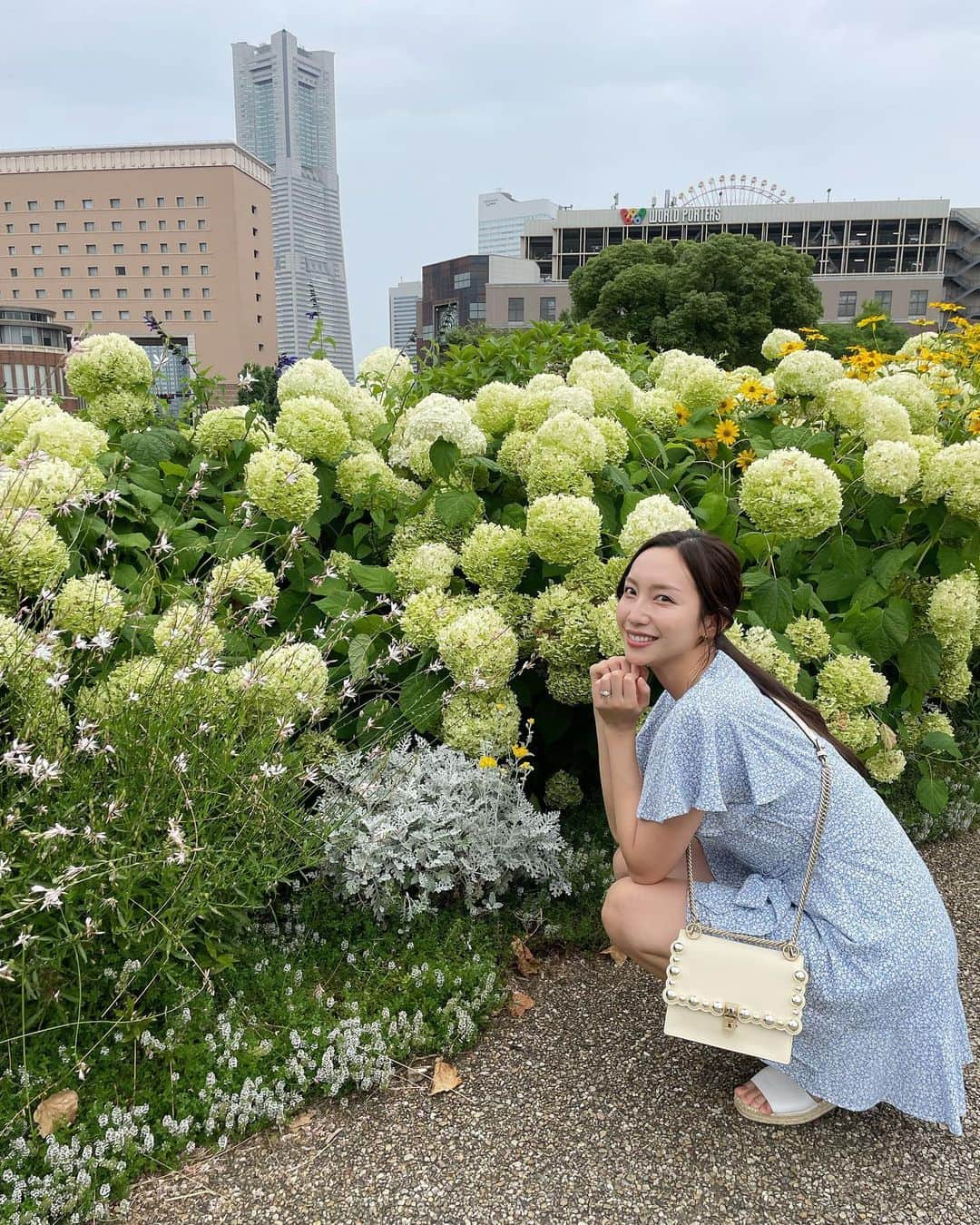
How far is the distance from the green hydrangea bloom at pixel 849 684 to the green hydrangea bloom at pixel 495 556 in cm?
101

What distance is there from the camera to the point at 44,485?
8.27ft

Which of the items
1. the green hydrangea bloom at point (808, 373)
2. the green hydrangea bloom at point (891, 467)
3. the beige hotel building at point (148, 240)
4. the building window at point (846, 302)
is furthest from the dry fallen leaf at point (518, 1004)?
the beige hotel building at point (148, 240)

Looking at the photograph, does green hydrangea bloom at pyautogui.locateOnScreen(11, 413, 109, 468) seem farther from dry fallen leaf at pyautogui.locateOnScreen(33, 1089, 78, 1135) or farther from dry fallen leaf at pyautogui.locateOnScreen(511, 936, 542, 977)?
dry fallen leaf at pyautogui.locateOnScreen(511, 936, 542, 977)

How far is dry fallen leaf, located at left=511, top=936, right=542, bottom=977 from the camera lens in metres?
2.53

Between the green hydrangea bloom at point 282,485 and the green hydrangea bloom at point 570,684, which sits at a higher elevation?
the green hydrangea bloom at point 282,485

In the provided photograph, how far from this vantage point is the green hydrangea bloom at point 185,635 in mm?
2201

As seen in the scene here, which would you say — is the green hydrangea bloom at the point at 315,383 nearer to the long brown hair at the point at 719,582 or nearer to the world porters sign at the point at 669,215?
the long brown hair at the point at 719,582

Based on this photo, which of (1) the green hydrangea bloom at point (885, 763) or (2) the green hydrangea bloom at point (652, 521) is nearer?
(2) the green hydrangea bloom at point (652, 521)

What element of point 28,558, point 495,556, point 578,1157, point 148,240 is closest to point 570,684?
point 495,556

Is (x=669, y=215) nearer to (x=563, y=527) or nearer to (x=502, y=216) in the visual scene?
(x=563, y=527)

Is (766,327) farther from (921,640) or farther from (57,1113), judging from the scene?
(57,1113)

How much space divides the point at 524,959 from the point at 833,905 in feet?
3.39

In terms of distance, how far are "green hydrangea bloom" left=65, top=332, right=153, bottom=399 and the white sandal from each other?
3038 millimetres

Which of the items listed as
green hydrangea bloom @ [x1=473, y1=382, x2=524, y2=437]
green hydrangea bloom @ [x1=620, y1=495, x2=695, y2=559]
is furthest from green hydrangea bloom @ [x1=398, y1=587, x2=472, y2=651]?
green hydrangea bloom @ [x1=473, y1=382, x2=524, y2=437]
